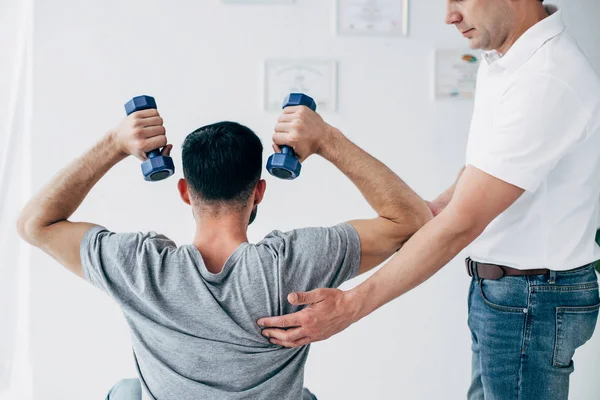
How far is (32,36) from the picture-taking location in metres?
2.63

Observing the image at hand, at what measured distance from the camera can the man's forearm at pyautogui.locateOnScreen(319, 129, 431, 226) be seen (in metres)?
1.45

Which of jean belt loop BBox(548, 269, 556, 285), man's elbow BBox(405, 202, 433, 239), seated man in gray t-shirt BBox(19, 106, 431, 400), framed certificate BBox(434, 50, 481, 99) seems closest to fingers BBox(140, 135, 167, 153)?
seated man in gray t-shirt BBox(19, 106, 431, 400)

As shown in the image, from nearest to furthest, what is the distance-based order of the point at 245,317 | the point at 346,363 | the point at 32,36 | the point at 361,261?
1. the point at 245,317
2. the point at 361,261
3. the point at 32,36
4. the point at 346,363

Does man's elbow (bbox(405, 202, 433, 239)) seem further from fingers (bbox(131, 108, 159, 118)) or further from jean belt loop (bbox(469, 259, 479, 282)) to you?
fingers (bbox(131, 108, 159, 118))

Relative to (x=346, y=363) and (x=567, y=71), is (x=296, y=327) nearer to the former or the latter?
(x=567, y=71)

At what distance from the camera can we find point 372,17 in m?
2.72

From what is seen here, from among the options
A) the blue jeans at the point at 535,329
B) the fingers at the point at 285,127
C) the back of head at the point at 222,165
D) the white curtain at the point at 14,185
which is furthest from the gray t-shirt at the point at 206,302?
the white curtain at the point at 14,185

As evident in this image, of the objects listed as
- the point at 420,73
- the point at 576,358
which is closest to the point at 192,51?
the point at 420,73

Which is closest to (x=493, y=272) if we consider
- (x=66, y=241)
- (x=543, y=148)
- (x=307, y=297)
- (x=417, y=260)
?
(x=417, y=260)

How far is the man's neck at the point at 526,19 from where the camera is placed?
1547 millimetres

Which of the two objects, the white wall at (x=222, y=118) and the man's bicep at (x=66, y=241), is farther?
the white wall at (x=222, y=118)

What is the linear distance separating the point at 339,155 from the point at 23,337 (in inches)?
71.3

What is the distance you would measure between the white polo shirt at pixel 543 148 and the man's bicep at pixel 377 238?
214mm

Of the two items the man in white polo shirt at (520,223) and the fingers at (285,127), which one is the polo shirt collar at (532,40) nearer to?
the man in white polo shirt at (520,223)
